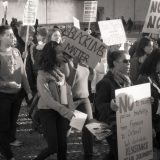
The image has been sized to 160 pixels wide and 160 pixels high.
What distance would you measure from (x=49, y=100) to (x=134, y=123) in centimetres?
93

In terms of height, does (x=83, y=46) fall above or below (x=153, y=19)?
below

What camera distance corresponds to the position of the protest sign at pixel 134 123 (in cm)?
502

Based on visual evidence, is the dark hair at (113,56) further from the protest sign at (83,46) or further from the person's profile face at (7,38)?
the person's profile face at (7,38)

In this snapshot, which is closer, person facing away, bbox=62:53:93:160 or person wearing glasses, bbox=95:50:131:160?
person wearing glasses, bbox=95:50:131:160

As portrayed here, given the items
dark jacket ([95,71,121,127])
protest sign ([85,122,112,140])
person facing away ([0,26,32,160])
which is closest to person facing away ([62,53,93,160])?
person facing away ([0,26,32,160])

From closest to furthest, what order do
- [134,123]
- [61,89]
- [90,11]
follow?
[134,123] → [61,89] → [90,11]

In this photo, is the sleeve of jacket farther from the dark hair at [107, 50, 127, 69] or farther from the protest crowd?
the dark hair at [107, 50, 127, 69]

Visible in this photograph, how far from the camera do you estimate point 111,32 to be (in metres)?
8.83

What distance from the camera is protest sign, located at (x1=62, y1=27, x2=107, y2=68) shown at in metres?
6.08

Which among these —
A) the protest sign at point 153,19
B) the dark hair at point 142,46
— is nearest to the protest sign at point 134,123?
the dark hair at point 142,46

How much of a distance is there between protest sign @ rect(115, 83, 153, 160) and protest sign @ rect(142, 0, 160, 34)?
2796mm

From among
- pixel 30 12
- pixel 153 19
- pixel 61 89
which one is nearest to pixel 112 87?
pixel 61 89

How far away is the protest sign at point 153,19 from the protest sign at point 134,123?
2.80m

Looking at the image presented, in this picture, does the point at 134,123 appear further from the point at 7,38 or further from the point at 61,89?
the point at 7,38
